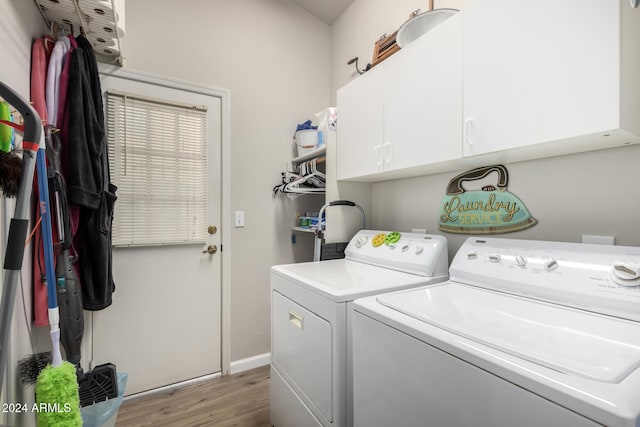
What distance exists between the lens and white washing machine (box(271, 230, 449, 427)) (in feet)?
3.61

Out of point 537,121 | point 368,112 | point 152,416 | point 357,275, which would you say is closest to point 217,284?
point 152,416

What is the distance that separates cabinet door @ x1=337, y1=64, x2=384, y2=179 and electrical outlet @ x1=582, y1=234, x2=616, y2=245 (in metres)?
0.94

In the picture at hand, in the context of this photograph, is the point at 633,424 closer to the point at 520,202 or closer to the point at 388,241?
the point at 520,202

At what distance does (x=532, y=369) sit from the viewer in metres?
0.57

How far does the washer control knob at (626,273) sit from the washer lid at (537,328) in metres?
0.12

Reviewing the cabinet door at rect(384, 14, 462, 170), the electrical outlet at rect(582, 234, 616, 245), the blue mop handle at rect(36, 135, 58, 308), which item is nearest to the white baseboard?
the blue mop handle at rect(36, 135, 58, 308)

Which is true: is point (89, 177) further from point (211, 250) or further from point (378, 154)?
point (378, 154)

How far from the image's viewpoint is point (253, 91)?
93.7 inches

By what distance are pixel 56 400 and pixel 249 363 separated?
5.00ft

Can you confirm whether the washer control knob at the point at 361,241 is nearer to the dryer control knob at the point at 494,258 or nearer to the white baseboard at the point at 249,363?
the dryer control knob at the point at 494,258

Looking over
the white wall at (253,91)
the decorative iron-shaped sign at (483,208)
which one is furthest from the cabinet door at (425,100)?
the white wall at (253,91)

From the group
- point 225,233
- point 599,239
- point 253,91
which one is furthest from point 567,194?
point 253,91

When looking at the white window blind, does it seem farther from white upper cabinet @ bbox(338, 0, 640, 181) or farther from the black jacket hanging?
white upper cabinet @ bbox(338, 0, 640, 181)

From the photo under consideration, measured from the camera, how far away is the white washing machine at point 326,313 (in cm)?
110
